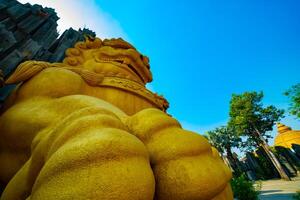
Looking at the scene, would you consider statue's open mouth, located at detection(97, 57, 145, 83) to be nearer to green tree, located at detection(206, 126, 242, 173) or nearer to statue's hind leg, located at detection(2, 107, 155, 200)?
statue's hind leg, located at detection(2, 107, 155, 200)

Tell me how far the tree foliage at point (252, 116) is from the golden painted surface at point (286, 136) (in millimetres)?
6871

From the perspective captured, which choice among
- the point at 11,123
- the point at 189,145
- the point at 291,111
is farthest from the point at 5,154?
the point at 291,111

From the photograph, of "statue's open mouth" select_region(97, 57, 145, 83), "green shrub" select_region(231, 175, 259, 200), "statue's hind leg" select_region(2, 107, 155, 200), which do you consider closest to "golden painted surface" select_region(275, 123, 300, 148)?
"green shrub" select_region(231, 175, 259, 200)

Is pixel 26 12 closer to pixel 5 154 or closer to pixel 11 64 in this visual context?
pixel 11 64

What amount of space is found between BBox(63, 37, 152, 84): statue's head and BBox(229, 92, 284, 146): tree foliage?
628 inches

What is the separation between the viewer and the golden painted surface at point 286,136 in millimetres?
20722

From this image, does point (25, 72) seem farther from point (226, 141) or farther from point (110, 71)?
point (226, 141)

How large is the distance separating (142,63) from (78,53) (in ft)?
2.93

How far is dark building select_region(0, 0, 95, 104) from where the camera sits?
3853 mm

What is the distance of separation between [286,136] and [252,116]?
31.3 ft

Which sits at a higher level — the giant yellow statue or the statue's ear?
the statue's ear

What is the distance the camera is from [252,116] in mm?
16156

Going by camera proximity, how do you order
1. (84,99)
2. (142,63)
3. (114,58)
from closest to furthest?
(84,99)
(114,58)
(142,63)

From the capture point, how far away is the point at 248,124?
16438mm
